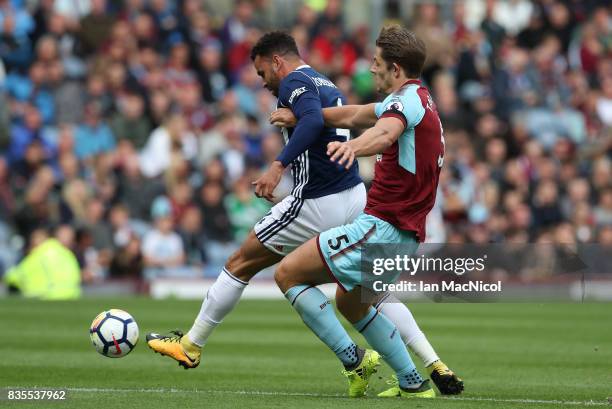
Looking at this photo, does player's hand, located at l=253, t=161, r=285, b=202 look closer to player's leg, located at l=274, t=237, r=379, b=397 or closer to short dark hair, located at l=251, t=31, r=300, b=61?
player's leg, located at l=274, t=237, r=379, b=397

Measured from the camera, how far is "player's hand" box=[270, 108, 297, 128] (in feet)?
28.9

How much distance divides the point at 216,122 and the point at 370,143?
14530 millimetres

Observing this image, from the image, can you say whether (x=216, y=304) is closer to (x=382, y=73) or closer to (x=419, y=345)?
(x=419, y=345)

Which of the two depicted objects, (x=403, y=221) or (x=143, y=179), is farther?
(x=143, y=179)

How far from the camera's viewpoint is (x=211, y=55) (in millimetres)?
22719

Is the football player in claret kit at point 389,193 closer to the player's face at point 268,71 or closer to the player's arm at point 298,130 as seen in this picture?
the player's arm at point 298,130

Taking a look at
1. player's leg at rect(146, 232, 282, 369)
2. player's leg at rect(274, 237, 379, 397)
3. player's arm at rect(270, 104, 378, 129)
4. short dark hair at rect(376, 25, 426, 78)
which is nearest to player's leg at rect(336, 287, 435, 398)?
player's leg at rect(274, 237, 379, 397)

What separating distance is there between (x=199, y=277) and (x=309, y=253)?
1198cm

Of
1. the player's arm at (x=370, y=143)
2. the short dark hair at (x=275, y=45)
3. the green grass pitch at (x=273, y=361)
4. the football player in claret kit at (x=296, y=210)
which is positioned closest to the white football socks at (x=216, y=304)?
the football player in claret kit at (x=296, y=210)

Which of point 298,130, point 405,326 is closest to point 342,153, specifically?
point 298,130

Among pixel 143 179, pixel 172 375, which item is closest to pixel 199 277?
pixel 143 179

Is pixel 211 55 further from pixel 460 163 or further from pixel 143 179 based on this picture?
pixel 460 163

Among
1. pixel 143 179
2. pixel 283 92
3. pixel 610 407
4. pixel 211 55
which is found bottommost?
pixel 610 407

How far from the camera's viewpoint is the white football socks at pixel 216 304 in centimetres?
924
